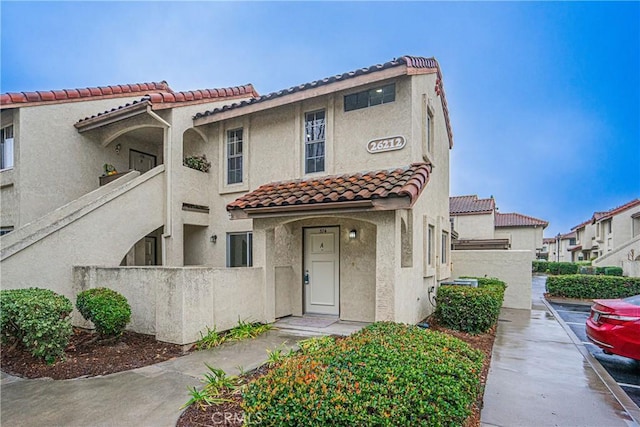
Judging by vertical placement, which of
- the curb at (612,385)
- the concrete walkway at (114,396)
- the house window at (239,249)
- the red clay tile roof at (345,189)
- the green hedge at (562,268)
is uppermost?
the red clay tile roof at (345,189)

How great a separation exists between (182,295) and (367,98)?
7.06m

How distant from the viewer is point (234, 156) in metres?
11.6

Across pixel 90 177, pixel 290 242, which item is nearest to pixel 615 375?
pixel 290 242

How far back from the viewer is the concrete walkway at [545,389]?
14.6 feet

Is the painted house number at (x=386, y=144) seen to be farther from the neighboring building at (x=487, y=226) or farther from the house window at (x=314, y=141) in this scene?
the neighboring building at (x=487, y=226)

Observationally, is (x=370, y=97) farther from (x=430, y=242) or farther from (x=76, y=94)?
(x=76, y=94)

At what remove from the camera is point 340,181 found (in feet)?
28.8

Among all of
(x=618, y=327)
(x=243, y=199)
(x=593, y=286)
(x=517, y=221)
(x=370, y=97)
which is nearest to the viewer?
(x=618, y=327)

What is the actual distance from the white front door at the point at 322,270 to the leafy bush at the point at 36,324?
5.79 meters

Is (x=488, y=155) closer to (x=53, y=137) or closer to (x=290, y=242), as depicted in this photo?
(x=290, y=242)

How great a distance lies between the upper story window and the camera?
358 inches

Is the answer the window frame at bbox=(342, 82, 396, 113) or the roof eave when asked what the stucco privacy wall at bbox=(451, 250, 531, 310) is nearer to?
the window frame at bbox=(342, 82, 396, 113)

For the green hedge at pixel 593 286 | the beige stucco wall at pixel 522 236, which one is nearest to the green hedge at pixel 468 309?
the green hedge at pixel 593 286

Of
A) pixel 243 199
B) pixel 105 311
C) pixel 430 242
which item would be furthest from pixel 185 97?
pixel 430 242
